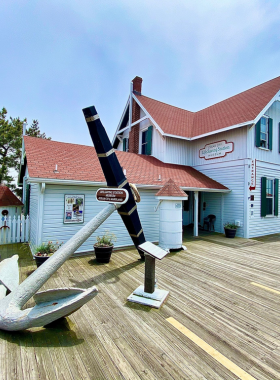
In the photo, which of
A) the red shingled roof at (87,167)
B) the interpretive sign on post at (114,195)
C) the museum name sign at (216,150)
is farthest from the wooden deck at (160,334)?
the museum name sign at (216,150)

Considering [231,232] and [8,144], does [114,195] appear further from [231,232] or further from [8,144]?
[8,144]

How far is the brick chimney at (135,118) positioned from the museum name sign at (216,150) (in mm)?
4741

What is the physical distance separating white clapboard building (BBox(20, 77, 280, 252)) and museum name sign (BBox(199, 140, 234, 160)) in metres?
0.06

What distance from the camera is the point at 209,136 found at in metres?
12.4

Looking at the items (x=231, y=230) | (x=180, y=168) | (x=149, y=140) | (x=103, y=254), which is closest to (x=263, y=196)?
(x=231, y=230)

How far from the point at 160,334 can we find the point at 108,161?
348cm

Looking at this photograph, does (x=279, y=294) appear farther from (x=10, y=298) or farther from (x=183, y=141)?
(x=183, y=141)

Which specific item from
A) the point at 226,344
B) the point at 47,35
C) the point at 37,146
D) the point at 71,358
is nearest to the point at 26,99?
the point at 37,146

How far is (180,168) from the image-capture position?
484 inches

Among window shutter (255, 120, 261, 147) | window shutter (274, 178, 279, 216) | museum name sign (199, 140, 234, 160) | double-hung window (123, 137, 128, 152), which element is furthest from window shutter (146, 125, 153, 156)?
window shutter (274, 178, 279, 216)

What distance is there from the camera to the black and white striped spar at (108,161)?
444cm

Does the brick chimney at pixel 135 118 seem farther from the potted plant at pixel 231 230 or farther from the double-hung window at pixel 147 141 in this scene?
the potted plant at pixel 231 230

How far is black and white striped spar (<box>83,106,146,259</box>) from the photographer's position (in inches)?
175

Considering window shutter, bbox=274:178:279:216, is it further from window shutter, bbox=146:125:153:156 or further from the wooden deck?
window shutter, bbox=146:125:153:156
